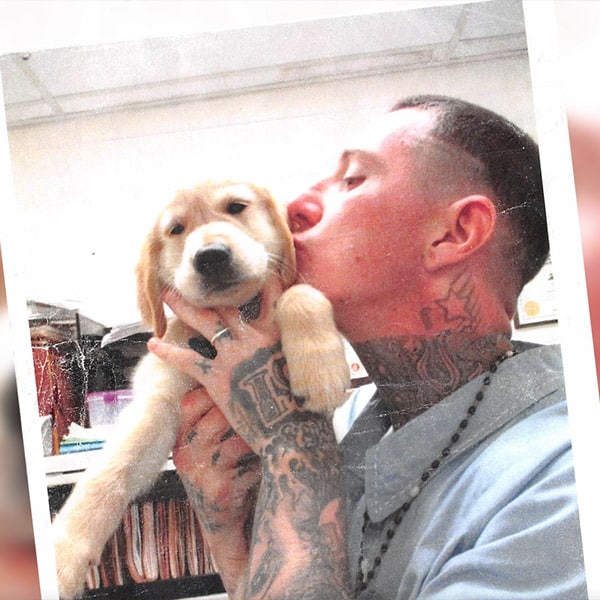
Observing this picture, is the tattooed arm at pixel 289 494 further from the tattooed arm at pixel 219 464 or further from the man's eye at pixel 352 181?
the man's eye at pixel 352 181

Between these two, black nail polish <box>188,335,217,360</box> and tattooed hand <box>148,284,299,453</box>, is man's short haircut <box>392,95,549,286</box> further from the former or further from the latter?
black nail polish <box>188,335,217,360</box>

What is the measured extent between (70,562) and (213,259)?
61 cm

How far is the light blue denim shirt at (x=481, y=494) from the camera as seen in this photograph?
3.95ft

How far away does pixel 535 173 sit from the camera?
126 cm

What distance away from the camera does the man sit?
1.21m

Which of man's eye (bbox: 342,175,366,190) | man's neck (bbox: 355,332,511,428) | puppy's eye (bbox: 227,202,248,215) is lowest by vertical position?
man's neck (bbox: 355,332,511,428)

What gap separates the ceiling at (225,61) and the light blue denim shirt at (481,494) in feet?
1.99

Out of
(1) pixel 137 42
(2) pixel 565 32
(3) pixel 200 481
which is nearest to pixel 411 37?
(2) pixel 565 32

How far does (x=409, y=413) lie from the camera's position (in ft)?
4.06

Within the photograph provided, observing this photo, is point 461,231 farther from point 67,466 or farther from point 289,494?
point 67,466

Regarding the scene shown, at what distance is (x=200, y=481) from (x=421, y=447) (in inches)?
16.1

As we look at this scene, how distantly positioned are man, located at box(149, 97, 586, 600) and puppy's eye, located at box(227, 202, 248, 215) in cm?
10

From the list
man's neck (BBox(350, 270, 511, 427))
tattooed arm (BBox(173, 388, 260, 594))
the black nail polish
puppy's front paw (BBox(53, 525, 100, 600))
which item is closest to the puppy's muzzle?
the black nail polish

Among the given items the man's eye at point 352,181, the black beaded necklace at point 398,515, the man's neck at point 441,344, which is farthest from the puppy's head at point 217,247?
the black beaded necklace at point 398,515
